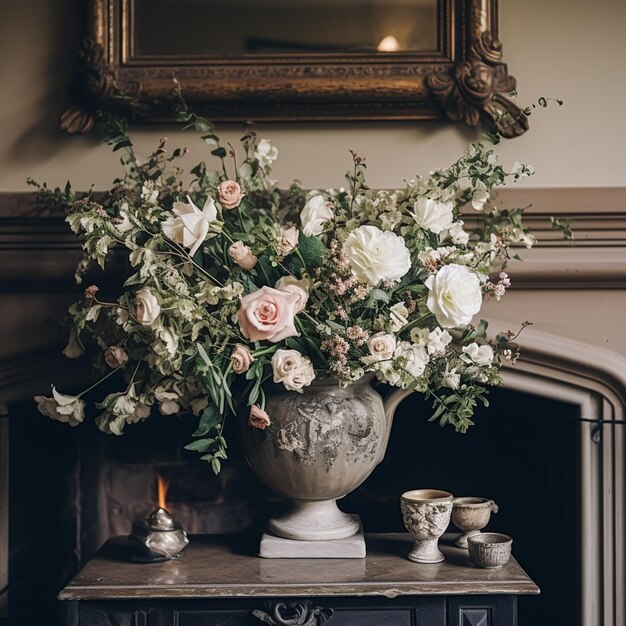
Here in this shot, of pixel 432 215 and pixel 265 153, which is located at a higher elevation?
pixel 265 153

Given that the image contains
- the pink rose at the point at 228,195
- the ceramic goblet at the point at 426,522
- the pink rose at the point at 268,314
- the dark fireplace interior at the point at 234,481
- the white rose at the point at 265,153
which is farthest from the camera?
the dark fireplace interior at the point at 234,481

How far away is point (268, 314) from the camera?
62.9 inches

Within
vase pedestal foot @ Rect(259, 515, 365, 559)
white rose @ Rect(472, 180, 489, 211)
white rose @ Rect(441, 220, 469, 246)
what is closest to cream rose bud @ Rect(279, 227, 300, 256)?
white rose @ Rect(441, 220, 469, 246)

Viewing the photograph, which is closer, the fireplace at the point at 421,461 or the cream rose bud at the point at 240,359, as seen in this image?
the cream rose bud at the point at 240,359

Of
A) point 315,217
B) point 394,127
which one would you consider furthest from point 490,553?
point 394,127

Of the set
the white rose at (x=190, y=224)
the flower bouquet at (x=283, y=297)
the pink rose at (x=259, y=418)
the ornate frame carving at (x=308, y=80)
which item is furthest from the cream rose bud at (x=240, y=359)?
the ornate frame carving at (x=308, y=80)

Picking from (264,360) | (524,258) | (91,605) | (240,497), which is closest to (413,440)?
(240,497)

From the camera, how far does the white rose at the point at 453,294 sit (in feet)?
5.31

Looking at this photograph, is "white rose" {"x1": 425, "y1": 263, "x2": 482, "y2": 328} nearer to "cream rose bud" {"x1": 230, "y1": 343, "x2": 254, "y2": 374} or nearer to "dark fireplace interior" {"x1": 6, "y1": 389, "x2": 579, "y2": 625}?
"cream rose bud" {"x1": 230, "y1": 343, "x2": 254, "y2": 374}

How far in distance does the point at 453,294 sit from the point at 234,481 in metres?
1.16

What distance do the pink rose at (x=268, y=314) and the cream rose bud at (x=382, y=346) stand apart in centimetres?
16

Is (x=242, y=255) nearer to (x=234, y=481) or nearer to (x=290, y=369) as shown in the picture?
(x=290, y=369)

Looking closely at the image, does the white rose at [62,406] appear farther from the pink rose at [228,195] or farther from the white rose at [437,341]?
the white rose at [437,341]

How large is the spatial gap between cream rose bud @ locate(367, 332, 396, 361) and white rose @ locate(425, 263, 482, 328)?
0.10 metres
